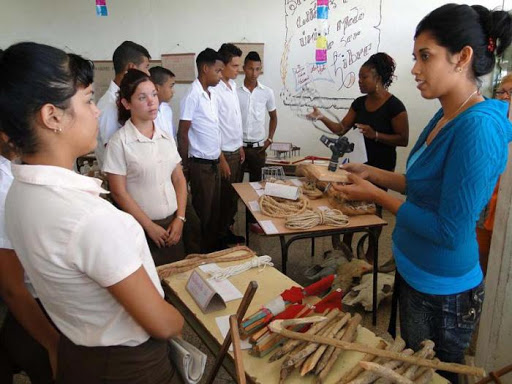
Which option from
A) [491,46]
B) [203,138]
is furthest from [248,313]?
[203,138]

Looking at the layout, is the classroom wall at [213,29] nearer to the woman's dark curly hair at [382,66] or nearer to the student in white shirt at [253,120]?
the student in white shirt at [253,120]

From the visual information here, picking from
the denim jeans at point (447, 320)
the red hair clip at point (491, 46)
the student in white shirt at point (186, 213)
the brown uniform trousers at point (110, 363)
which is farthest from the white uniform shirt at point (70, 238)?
the student in white shirt at point (186, 213)

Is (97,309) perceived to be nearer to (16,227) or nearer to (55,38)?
(16,227)

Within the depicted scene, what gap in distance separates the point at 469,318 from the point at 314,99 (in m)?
3.82

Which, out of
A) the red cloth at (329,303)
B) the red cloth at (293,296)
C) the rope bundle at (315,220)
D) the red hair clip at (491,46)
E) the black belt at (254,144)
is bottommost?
the rope bundle at (315,220)

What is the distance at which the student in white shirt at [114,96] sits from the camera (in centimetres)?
240

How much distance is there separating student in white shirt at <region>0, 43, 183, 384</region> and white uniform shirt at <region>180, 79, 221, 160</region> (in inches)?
95.0

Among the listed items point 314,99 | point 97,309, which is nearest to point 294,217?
point 97,309

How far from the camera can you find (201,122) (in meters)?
3.34

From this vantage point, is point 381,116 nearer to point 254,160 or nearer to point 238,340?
point 254,160

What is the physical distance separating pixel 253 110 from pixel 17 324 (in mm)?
3255

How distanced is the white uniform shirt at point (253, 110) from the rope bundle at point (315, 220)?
199 cm

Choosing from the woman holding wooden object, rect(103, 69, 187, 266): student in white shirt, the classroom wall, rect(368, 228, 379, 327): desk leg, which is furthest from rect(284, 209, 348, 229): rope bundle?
the classroom wall

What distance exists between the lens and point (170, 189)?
2213 millimetres
